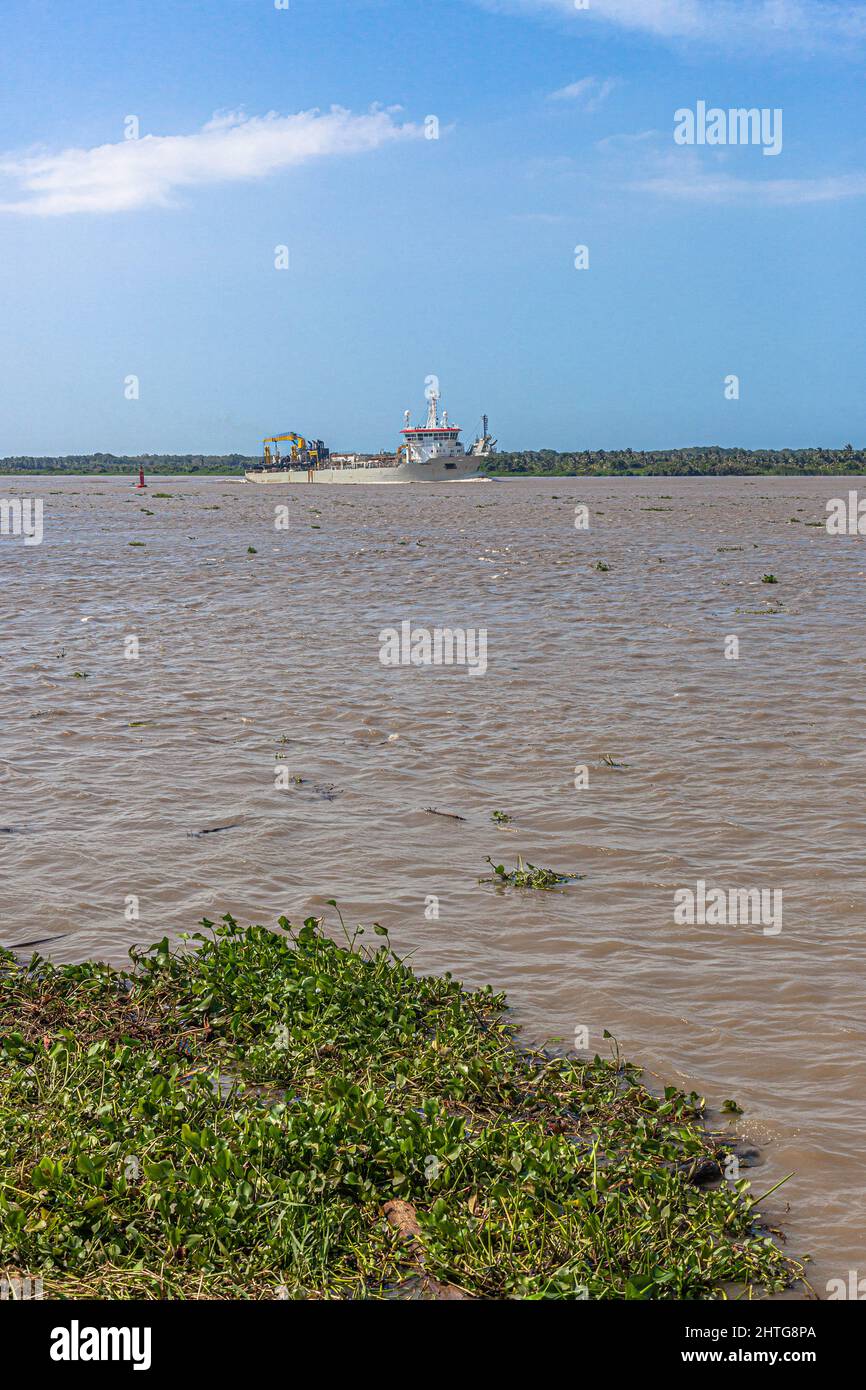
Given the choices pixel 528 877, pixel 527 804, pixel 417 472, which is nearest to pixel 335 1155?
pixel 528 877

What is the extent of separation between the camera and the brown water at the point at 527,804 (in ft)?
19.3

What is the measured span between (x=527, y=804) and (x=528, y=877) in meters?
1.82

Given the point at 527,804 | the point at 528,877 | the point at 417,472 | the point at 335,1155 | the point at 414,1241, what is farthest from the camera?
the point at 417,472

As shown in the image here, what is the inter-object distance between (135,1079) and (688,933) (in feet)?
11.5

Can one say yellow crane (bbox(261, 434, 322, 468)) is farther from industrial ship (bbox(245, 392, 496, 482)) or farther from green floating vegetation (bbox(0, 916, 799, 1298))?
green floating vegetation (bbox(0, 916, 799, 1298))

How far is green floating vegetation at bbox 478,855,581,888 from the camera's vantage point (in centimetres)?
771

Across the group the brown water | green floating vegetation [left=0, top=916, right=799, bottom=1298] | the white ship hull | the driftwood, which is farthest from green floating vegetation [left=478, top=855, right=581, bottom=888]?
the white ship hull

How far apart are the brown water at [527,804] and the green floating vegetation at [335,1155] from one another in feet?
1.53

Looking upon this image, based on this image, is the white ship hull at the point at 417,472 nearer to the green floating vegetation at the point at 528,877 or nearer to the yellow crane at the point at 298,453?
the yellow crane at the point at 298,453

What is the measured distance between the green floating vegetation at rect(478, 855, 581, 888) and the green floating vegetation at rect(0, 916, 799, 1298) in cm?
174

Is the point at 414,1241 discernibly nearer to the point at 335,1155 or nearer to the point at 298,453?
the point at 335,1155

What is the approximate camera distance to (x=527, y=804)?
9.50 m
